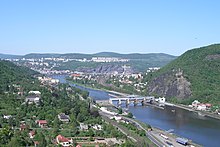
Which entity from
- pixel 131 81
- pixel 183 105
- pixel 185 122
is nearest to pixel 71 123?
pixel 185 122

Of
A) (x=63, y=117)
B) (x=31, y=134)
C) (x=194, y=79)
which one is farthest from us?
(x=194, y=79)

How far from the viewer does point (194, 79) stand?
31562 millimetres

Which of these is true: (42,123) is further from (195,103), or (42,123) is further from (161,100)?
(161,100)

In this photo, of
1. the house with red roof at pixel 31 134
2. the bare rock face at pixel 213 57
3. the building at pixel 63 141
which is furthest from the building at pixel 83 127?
the bare rock face at pixel 213 57

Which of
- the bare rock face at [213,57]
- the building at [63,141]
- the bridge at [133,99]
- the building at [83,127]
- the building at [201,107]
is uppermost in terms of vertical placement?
the bare rock face at [213,57]

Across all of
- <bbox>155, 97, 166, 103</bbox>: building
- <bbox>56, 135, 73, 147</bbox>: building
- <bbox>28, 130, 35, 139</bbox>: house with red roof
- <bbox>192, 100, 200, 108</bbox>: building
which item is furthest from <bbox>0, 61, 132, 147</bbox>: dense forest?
<bbox>155, 97, 166, 103</bbox>: building

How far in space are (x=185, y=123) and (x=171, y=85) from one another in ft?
39.9

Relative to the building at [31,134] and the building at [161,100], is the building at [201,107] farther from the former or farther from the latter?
the building at [31,134]

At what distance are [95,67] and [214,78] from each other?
113ft

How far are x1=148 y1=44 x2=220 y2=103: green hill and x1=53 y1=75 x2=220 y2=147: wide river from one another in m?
4.16

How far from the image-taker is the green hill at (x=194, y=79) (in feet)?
95.8

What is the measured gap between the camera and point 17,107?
18438mm

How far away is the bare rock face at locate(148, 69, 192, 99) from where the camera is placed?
3066cm

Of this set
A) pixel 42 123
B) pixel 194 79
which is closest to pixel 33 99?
pixel 42 123
